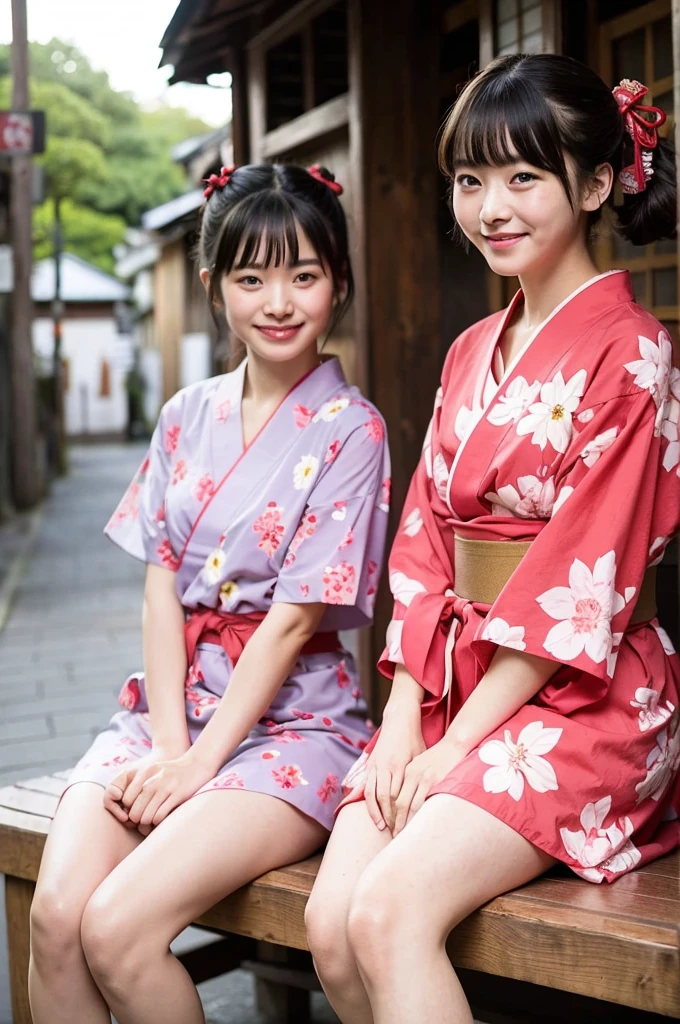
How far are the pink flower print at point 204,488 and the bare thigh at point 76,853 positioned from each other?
2.23 ft

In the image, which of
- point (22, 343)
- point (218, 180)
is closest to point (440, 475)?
point (218, 180)

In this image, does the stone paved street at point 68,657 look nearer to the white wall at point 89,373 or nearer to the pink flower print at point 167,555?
the pink flower print at point 167,555

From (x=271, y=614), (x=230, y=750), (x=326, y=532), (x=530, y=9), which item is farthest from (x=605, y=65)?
(x=230, y=750)

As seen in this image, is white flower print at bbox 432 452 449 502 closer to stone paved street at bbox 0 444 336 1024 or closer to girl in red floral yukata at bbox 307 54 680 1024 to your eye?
girl in red floral yukata at bbox 307 54 680 1024

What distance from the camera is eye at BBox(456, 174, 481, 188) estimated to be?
2228 mm

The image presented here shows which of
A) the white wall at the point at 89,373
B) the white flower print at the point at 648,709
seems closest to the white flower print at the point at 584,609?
the white flower print at the point at 648,709

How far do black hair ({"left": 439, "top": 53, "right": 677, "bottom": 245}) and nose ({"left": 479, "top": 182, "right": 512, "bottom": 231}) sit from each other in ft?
0.15

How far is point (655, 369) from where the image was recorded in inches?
83.4

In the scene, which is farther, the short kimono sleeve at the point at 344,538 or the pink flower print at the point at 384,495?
the pink flower print at the point at 384,495

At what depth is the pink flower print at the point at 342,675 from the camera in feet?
8.81

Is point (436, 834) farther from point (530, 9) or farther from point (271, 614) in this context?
point (530, 9)

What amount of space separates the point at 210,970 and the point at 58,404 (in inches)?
827

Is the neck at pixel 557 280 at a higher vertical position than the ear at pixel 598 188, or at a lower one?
lower

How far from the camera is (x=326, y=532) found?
8.41 ft
